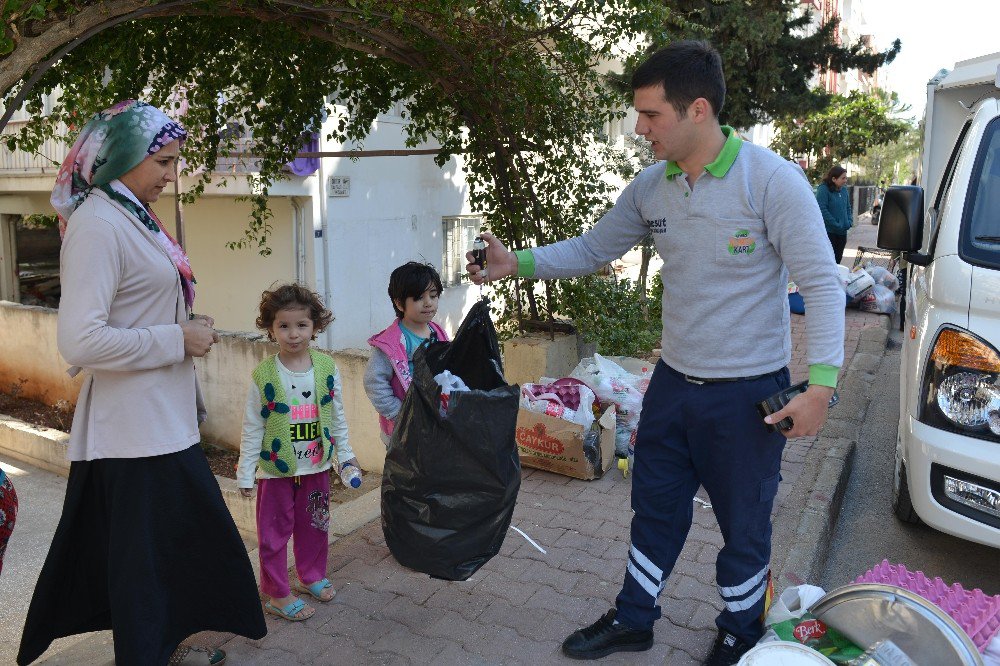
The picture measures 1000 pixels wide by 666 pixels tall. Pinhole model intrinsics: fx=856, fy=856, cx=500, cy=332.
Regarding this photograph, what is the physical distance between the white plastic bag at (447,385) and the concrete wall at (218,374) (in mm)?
4282

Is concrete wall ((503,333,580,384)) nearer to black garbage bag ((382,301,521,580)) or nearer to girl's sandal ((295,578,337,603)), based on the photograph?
girl's sandal ((295,578,337,603))

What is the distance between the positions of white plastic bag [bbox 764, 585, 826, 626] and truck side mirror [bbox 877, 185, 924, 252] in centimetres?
188

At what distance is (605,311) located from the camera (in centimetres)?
679

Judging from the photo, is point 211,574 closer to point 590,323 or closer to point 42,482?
point 590,323

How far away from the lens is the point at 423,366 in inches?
122

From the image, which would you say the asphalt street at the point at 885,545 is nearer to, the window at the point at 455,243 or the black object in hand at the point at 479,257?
the black object in hand at the point at 479,257

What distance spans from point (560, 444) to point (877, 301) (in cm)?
763

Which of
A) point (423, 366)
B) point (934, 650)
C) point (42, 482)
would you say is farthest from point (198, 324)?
point (42, 482)

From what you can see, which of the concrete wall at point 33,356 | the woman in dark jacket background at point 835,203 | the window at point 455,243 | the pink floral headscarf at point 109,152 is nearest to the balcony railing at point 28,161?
the concrete wall at point 33,356

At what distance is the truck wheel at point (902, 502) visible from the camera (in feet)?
14.7

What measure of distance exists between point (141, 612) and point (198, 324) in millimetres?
919

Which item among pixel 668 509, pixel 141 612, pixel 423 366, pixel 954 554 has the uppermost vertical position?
pixel 423 366

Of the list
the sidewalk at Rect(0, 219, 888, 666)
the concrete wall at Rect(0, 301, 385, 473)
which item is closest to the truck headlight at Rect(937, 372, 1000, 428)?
the sidewalk at Rect(0, 219, 888, 666)

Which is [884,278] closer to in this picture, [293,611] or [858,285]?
[858,285]
